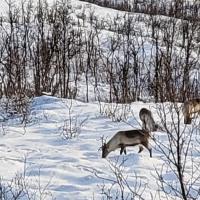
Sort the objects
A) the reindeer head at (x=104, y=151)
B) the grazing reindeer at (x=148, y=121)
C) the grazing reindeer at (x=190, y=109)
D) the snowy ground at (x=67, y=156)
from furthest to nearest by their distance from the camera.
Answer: the grazing reindeer at (x=190, y=109) < the grazing reindeer at (x=148, y=121) < the reindeer head at (x=104, y=151) < the snowy ground at (x=67, y=156)

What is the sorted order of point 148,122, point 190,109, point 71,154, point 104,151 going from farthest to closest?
point 190,109 → point 148,122 → point 71,154 → point 104,151

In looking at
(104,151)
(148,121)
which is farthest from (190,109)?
(104,151)

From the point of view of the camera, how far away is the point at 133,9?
37062 millimetres

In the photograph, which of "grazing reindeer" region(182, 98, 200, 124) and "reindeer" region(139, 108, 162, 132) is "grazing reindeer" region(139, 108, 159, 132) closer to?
"reindeer" region(139, 108, 162, 132)

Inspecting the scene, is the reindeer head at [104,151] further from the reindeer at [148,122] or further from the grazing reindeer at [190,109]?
the grazing reindeer at [190,109]

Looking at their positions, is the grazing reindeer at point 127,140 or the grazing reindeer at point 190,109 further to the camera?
the grazing reindeer at point 190,109

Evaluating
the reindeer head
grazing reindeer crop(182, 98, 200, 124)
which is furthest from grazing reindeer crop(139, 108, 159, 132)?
the reindeer head

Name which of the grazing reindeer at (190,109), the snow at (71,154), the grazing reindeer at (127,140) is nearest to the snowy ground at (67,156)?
the snow at (71,154)

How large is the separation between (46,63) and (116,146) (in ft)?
24.4

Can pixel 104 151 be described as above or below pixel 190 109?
below

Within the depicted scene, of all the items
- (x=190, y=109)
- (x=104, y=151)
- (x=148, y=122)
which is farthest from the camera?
(x=190, y=109)

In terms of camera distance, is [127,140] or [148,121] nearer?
[127,140]

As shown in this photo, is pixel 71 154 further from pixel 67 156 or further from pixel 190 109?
pixel 190 109

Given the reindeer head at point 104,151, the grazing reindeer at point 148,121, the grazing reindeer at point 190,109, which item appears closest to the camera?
the reindeer head at point 104,151
